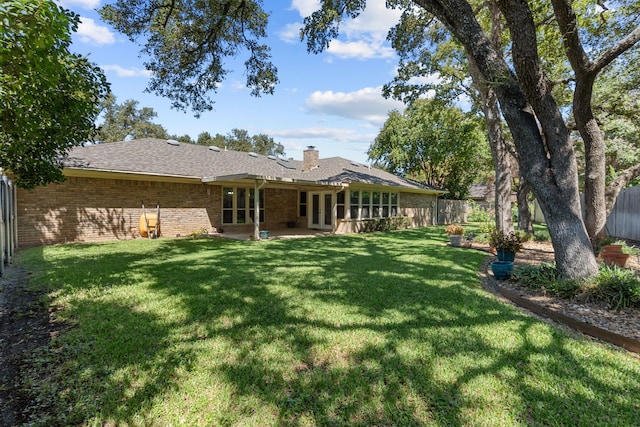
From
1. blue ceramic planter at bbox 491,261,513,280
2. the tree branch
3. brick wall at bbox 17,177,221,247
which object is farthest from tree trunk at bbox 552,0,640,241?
brick wall at bbox 17,177,221,247

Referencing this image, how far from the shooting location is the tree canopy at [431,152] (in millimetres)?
26844

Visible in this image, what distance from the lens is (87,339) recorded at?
3654 millimetres

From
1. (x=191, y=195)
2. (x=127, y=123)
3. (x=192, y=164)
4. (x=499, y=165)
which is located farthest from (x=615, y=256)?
(x=127, y=123)

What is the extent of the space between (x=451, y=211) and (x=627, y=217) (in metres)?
13.8

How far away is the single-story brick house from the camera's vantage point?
1090 cm

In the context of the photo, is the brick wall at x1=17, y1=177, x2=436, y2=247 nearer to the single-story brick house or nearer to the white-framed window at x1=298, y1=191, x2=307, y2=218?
the single-story brick house

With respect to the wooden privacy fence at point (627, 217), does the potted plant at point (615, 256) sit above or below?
below

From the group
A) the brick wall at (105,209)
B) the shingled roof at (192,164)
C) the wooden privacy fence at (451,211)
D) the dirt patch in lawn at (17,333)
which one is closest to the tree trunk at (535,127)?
the dirt patch in lawn at (17,333)

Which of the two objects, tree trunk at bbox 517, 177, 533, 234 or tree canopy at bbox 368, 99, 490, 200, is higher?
tree canopy at bbox 368, 99, 490, 200

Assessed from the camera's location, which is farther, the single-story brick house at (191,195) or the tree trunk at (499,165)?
the tree trunk at (499,165)

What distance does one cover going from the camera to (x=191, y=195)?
14.0 metres

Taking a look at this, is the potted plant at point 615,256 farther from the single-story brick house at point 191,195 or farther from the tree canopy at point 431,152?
the tree canopy at point 431,152

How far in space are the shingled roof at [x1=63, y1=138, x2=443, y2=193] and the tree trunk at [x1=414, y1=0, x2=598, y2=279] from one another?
7916 mm

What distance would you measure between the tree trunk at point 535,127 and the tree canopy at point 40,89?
18.5ft
